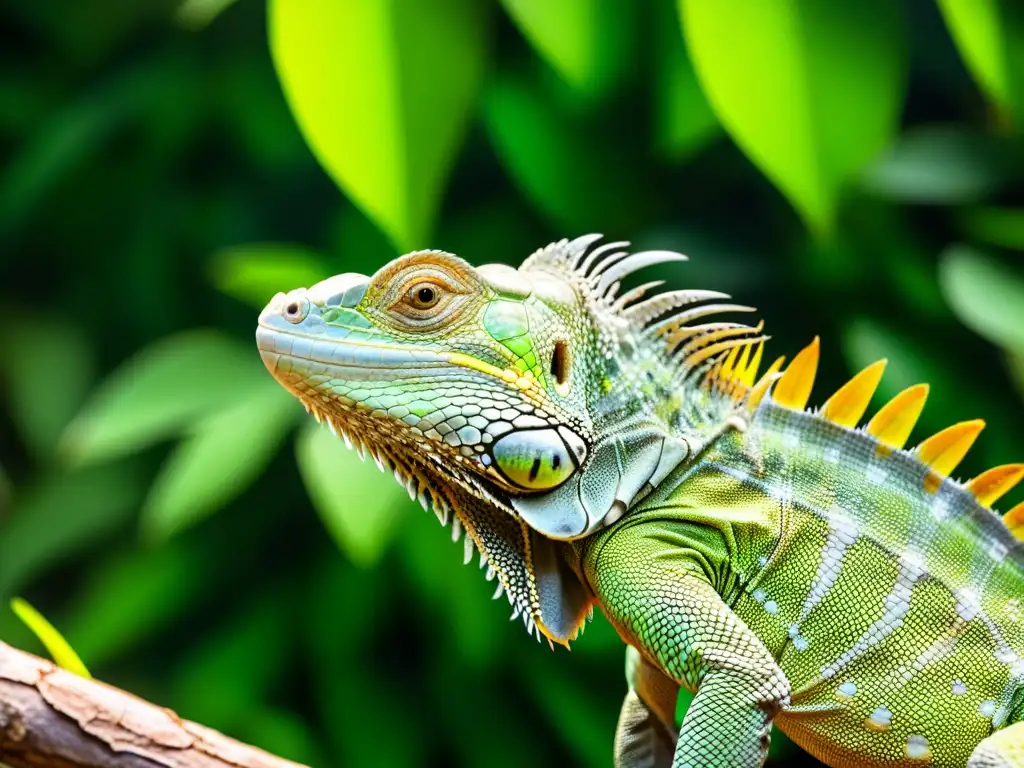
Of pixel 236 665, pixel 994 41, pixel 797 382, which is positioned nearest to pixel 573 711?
pixel 236 665

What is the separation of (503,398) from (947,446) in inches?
26.0

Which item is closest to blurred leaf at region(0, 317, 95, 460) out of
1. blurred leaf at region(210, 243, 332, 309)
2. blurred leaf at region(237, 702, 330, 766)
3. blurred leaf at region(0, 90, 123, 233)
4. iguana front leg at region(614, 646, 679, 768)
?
blurred leaf at region(0, 90, 123, 233)

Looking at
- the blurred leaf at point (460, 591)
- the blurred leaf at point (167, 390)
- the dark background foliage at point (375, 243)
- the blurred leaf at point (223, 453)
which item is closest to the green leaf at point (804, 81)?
the dark background foliage at point (375, 243)

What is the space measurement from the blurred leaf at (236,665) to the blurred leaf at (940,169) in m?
2.28

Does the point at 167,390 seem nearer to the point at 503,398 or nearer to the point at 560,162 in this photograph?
the point at 560,162

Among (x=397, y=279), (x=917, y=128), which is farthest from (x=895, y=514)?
(x=917, y=128)

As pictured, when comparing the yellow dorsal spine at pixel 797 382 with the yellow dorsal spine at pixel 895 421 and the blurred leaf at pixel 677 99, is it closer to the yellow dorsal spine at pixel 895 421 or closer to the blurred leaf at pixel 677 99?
the yellow dorsal spine at pixel 895 421

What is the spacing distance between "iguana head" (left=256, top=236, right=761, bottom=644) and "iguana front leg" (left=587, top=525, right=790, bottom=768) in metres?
0.10

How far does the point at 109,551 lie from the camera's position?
12.3 feet

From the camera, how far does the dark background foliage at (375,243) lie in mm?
2354

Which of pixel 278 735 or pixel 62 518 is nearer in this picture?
pixel 278 735

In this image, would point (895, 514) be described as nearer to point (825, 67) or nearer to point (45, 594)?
point (825, 67)

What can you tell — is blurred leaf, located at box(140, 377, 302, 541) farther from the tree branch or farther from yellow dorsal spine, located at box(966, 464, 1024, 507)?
yellow dorsal spine, located at box(966, 464, 1024, 507)

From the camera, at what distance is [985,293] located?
244 cm
